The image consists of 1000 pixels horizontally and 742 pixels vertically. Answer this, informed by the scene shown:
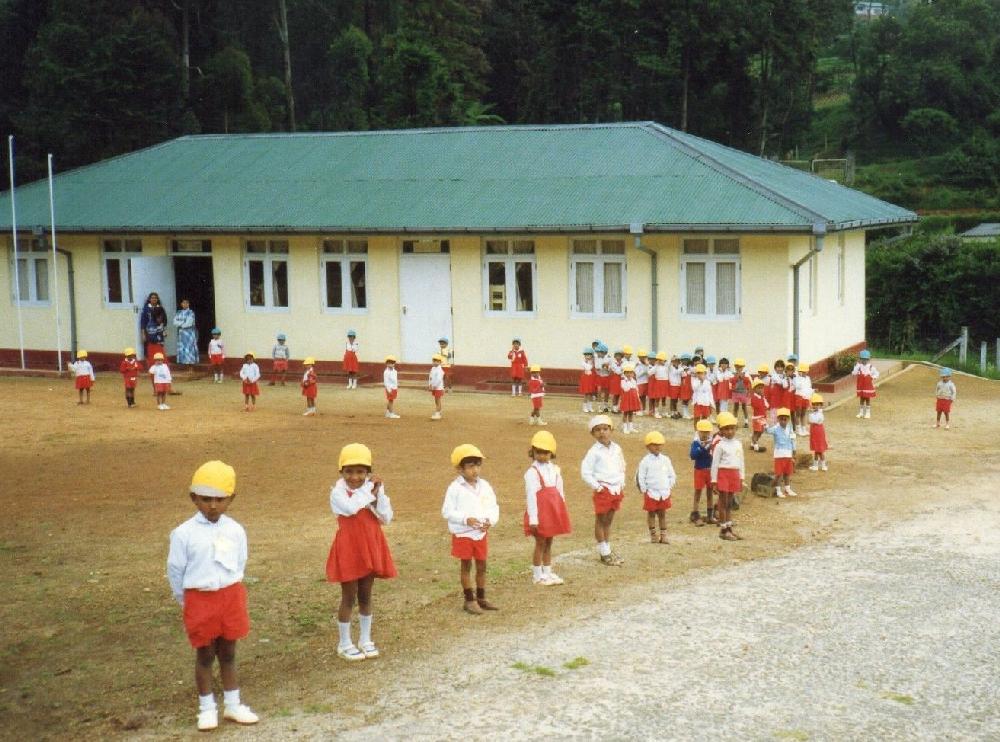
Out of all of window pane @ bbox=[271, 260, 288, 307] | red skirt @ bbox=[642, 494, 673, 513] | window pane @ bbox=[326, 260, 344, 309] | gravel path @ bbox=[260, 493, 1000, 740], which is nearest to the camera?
gravel path @ bbox=[260, 493, 1000, 740]

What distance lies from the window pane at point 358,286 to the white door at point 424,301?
94 centimetres

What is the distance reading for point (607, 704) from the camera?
8258mm

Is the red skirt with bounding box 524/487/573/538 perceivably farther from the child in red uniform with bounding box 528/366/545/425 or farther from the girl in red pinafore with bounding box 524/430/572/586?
the child in red uniform with bounding box 528/366/545/425

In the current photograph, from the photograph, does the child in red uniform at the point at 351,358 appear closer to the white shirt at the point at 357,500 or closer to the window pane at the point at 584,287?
the window pane at the point at 584,287

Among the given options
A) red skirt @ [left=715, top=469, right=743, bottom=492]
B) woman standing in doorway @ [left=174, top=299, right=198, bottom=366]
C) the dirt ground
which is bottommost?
the dirt ground

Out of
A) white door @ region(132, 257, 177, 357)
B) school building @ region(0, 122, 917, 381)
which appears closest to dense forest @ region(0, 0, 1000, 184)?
school building @ region(0, 122, 917, 381)

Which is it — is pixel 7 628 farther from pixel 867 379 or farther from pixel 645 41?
pixel 645 41

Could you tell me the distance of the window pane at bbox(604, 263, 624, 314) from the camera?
24.5 metres

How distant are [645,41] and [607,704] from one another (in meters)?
44.5

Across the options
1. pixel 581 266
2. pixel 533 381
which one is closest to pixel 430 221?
pixel 581 266

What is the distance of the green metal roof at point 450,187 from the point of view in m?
23.8

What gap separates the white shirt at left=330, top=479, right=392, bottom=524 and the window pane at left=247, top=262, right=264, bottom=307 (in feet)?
62.0

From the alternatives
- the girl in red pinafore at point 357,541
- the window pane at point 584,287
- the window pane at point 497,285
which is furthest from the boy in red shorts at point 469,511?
the window pane at point 497,285

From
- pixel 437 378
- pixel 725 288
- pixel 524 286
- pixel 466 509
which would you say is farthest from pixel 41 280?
pixel 466 509
